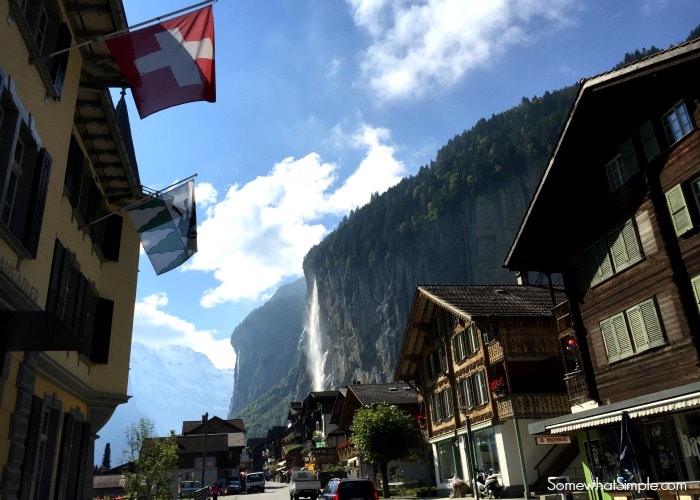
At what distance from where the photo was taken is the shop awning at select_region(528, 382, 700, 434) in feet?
41.0

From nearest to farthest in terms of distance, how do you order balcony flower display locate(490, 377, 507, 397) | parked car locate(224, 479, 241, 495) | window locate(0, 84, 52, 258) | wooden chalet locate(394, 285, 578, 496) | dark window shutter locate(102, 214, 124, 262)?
window locate(0, 84, 52, 258) → dark window shutter locate(102, 214, 124, 262) → wooden chalet locate(394, 285, 578, 496) → balcony flower display locate(490, 377, 507, 397) → parked car locate(224, 479, 241, 495)

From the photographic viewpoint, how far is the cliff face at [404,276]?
12675 cm

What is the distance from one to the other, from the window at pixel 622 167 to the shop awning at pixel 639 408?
261 inches

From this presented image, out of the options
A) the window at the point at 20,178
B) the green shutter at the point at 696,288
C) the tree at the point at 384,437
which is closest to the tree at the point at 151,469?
the tree at the point at 384,437

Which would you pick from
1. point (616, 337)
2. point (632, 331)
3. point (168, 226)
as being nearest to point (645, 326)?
point (632, 331)

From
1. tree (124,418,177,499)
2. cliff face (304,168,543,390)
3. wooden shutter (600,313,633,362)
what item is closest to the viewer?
wooden shutter (600,313,633,362)

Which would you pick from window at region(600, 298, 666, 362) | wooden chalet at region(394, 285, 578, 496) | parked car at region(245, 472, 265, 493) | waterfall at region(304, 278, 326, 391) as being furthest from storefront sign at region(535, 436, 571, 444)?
waterfall at region(304, 278, 326, 391)

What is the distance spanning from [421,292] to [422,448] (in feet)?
38.3

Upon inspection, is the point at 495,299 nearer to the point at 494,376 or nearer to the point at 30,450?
the point at 494,376

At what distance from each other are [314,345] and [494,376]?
15271 cm

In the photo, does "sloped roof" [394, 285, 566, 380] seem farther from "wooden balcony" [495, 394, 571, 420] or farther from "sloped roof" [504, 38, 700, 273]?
"sloped roof" [504, 38, 700, 273]

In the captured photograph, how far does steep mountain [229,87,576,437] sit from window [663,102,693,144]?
104 meters

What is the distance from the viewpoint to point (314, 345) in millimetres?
179000

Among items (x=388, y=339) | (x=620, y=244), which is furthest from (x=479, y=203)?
(x=620, y=244)
